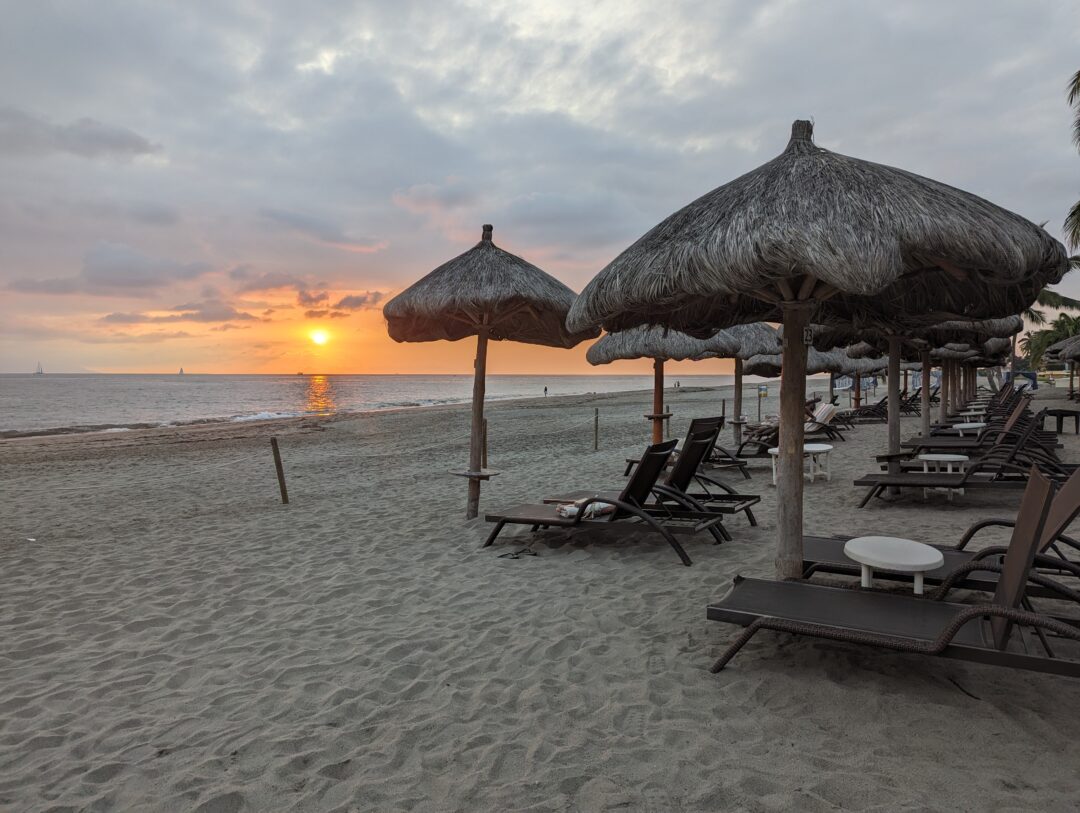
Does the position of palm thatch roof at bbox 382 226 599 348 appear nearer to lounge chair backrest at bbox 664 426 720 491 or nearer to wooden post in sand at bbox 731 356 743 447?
lounge chair backrest at bbox 664 426 720 491

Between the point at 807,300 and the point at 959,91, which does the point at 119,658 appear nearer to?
the point at 807,300

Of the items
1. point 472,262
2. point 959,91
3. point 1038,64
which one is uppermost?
point 1038,64

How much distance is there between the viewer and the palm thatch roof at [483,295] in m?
6.19

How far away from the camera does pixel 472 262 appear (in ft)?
21.4

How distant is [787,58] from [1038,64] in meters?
5.26

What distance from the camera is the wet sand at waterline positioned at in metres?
2.08

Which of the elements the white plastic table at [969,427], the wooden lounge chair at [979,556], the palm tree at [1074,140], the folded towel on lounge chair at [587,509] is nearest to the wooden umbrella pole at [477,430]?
the folded towel on lounge chair at [587,509]

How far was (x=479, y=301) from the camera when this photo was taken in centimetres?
612

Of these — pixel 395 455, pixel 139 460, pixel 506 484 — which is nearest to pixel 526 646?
pixel 506 484

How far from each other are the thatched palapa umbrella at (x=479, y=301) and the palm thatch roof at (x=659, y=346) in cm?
243

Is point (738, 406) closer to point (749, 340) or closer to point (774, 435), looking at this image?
point (774, 435)

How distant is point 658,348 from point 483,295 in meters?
4.07

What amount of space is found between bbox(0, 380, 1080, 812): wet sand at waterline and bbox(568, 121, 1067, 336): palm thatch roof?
190 cm

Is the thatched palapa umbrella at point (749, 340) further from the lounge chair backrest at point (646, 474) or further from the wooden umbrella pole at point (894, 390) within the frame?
the lounge chair backrest at point (646, 474)
